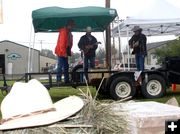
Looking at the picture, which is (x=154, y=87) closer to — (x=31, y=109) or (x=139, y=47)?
(x=139, y=47)

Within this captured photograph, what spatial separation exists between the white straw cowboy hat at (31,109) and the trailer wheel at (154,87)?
1037 centimetres

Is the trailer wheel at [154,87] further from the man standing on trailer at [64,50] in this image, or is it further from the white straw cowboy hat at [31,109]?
the white straw cowboy hat at [31,109]

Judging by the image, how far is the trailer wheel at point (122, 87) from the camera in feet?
43.7

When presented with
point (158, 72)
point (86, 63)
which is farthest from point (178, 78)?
point (86, 63)

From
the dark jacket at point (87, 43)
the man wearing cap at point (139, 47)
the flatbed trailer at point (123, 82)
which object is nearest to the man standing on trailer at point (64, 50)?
the flatbed trailer at point (123, 82)

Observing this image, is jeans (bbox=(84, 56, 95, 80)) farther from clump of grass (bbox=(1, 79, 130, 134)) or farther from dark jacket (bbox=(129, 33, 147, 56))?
clump of grass (bbox=(1, 79, 130, 134))

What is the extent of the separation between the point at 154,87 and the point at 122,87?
962mm

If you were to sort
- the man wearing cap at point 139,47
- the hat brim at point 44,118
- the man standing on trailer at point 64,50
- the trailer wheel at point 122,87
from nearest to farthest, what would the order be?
the hat brim at point 44,118
the trailer wheel at point 122,87
the man standing on trailer at point 64,50
the man wearing cap at point 139,47

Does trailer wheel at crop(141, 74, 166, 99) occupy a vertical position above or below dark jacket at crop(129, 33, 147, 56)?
below

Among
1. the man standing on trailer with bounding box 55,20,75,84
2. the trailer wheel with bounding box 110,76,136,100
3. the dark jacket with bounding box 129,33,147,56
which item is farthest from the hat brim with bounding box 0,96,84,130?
the dark jacket with bounding box 129,33,147,56

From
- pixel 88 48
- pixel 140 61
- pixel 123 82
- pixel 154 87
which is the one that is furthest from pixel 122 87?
pixel 88 48

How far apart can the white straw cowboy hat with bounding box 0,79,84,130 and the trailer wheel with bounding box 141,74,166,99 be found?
1037 centimetres

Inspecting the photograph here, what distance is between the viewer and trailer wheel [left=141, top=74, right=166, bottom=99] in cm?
1359

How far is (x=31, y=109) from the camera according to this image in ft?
10.4
